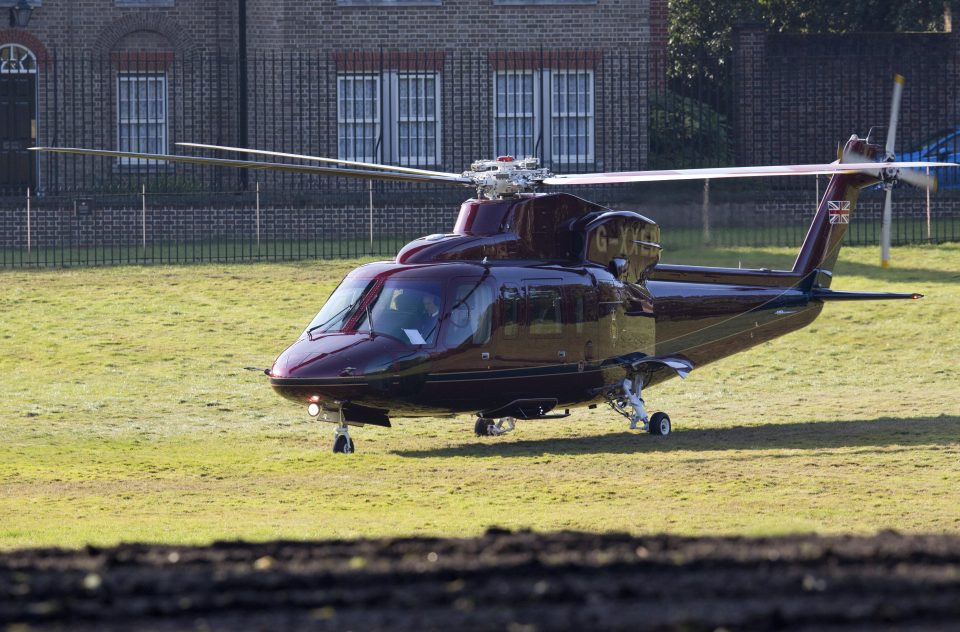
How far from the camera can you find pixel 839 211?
60.4 ft

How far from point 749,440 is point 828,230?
386 cm

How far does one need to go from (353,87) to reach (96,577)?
2508cm


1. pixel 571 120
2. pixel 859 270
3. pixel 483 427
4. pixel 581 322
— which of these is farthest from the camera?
pixel 571 120

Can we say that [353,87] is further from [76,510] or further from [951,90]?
[76,510]

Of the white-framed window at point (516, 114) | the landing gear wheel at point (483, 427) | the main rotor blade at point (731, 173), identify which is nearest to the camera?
the main rotor blade at point (731, 173)

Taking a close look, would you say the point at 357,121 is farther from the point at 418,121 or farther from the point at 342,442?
the point at 342,442

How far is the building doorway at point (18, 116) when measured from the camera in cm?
3203

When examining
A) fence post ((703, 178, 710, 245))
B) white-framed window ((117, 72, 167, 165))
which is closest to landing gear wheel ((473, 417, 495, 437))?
fence post ((703, 178, 710, 245))

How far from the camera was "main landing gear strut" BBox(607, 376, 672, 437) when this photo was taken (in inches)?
650

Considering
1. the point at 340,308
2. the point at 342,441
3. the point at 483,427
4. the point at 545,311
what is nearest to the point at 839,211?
the point at 545,311

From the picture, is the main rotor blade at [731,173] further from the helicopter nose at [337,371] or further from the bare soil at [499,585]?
the bare soil at [499,585]

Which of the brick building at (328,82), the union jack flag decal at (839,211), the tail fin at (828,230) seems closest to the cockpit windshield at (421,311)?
the tail fin at (828,230)

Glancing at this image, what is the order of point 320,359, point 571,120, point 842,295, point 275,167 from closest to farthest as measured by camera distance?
point 275,167
point 320,359
point 842,295
point 571,120

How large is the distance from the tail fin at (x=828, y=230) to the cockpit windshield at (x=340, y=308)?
5825mm
